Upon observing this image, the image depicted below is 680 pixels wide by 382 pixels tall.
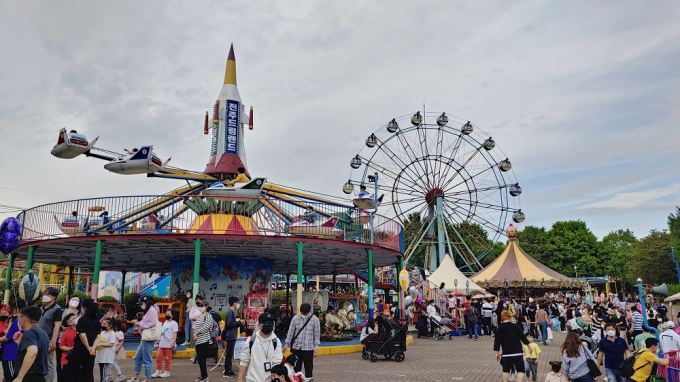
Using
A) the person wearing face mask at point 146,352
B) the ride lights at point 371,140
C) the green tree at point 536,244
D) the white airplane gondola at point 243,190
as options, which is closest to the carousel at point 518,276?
the ride lights at point 371,140

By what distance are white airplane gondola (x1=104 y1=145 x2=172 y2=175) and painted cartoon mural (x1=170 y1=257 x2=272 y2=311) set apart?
4.04m

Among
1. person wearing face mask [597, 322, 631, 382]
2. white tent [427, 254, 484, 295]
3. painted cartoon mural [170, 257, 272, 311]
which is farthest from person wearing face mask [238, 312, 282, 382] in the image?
white tent [427, 254, 484, 295]

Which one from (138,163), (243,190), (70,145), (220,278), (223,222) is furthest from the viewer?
(220,278)

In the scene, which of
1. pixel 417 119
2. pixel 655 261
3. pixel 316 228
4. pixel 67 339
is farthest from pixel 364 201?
pixel 655 261

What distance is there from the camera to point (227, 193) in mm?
16453

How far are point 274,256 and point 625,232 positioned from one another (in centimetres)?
13004

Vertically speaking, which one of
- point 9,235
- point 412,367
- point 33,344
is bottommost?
point 412,367

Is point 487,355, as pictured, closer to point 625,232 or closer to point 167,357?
point 167,357

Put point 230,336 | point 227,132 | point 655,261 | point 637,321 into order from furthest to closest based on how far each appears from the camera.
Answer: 1. point 655,261
2. point 227,132
3. point 637,321
4. point 230,336

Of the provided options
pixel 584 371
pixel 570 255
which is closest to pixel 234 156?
pixel 584 371

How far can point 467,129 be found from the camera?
39938 millimetres

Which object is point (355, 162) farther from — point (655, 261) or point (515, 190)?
point (655, 261)

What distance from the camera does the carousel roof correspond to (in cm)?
3506

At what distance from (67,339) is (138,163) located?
1093 centimetres
